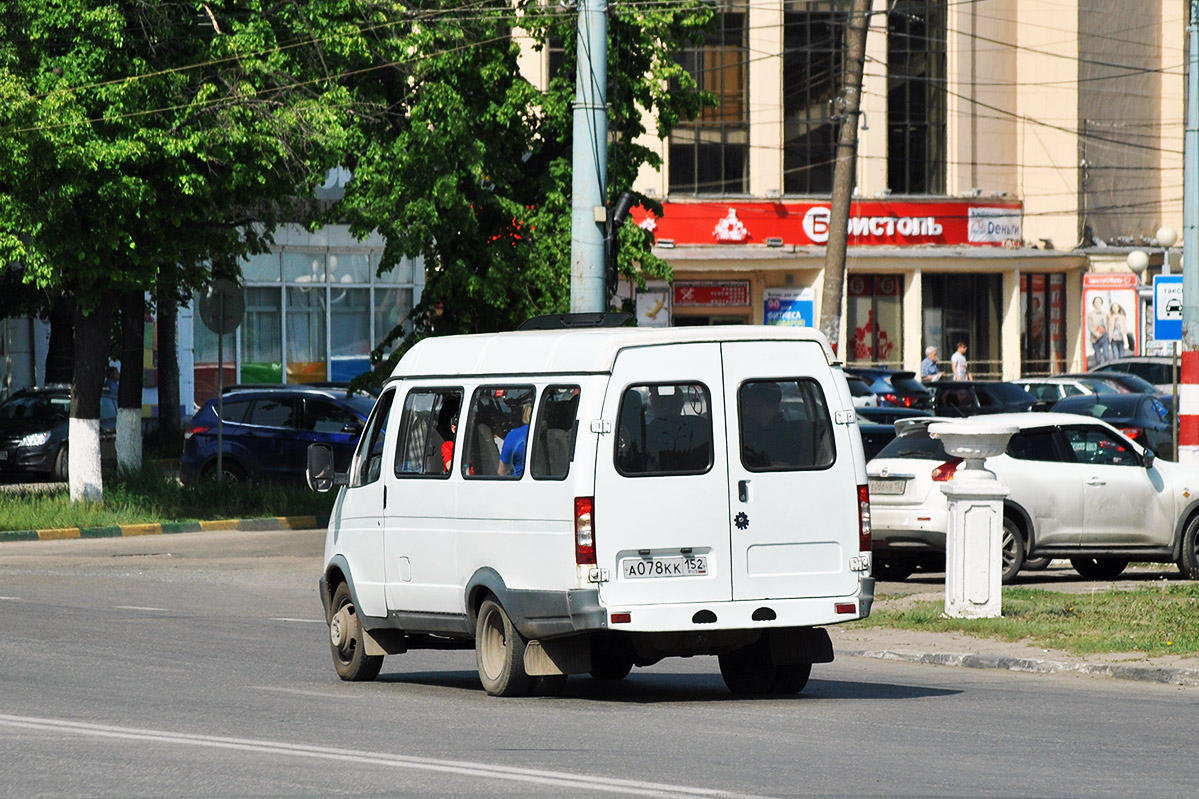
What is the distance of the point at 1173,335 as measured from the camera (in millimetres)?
21812

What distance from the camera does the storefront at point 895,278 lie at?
54562 mm

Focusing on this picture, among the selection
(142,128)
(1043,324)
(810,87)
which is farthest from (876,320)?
(142,128)

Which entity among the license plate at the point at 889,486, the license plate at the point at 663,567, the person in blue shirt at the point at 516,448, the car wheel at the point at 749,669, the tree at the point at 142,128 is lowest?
the car wheel at the point at 749,669

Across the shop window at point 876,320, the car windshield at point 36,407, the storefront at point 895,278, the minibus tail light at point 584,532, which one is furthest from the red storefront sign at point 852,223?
the minibus tail light at point 584,532

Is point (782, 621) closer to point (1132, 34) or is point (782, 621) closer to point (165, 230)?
point (165, 230)

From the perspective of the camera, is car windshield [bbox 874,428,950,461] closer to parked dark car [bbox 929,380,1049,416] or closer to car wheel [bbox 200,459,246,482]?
car wheel [bbox 200,459,246,482]

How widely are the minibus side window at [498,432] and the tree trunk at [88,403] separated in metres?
15.3

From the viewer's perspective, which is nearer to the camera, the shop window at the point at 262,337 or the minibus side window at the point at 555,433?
the minibus side window at the point at 555,433

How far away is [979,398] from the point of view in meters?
37.2

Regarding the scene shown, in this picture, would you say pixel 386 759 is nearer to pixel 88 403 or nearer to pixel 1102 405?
pixel 88 403

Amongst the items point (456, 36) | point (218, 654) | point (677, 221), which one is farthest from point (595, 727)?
point (677, 221)

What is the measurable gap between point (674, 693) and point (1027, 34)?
165 feet

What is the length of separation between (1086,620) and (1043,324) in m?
45.0

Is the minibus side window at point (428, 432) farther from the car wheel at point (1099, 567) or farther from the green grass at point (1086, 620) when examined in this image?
the car wheel at point (1099, 567)
